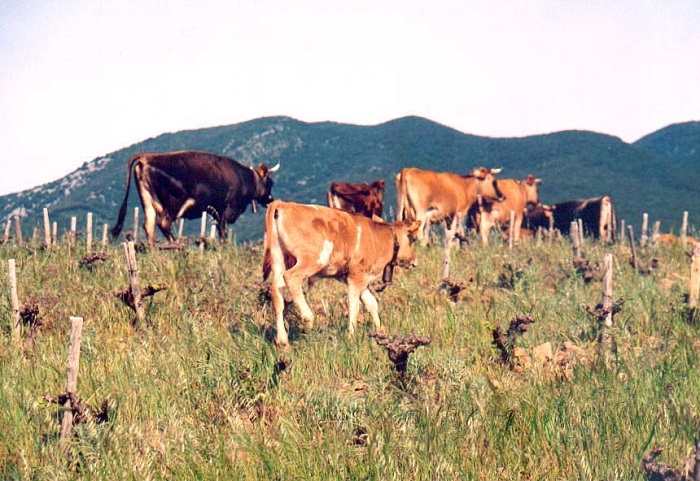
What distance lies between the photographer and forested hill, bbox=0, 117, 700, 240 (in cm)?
7094

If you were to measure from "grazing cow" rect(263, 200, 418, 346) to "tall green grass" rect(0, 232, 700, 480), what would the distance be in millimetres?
428

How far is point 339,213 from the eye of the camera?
9.38 m

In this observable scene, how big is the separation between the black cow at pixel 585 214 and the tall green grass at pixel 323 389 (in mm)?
16437

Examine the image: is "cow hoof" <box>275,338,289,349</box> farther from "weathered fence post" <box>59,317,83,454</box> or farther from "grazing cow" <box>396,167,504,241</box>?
"grazing cow" <box>396,167,504,241</box>

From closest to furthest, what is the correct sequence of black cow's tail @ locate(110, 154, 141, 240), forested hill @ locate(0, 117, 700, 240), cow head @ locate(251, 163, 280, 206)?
black cow's tail @ locate(110, 154, 141, 240) < cow head @ locate(251, 163, 280, 206) < forested hill @ locate(0, 117, 700, 240)

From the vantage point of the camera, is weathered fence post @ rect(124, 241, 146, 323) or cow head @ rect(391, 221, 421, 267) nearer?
weathered fence post @ rect(124, 241, 146, 323)

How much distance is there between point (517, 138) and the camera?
86562 mm

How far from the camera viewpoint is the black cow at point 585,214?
85.5 ft

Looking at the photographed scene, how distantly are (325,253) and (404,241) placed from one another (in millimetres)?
2097

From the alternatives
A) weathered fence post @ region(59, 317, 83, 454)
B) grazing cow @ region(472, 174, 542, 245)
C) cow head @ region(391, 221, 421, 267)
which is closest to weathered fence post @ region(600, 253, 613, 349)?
cow head @ region(391, 221, 421, 267)

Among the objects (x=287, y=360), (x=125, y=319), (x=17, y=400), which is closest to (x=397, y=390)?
(x=287, y=360)

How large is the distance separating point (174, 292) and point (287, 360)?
3.34m

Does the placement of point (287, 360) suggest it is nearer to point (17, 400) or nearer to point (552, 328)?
point (17, 400)

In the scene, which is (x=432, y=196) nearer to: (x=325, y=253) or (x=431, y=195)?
(x=431, y=195)
